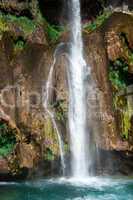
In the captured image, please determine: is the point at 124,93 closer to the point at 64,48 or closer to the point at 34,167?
the point at 64,48

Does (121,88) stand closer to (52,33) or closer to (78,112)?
(78,112)

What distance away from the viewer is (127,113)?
48.0ft

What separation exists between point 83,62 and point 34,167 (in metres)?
3.50

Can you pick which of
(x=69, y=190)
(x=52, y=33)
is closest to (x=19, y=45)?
(x=52, y=33)

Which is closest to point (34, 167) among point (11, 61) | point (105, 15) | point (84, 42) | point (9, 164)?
point (9, 164)

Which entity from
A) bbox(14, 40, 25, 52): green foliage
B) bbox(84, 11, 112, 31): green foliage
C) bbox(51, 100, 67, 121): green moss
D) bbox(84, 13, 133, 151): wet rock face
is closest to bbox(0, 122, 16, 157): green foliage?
bbox(51, 100, 67, 121): green moss

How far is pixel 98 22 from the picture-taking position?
16125 mm

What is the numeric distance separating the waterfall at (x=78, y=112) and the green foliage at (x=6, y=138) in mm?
1749

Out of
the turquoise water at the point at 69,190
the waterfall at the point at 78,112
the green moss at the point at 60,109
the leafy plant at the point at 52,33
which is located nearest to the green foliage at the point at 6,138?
the turquoise water at the point at 69,190

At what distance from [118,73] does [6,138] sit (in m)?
3.82

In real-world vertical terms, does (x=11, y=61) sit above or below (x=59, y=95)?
above

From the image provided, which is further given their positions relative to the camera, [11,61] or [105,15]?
[105,15]

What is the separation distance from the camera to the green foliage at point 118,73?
14.8 m

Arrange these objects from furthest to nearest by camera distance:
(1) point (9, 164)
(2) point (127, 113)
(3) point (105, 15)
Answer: (3) point (105, 15)
(2) point (127, 113)
(1) point (9, 164)
